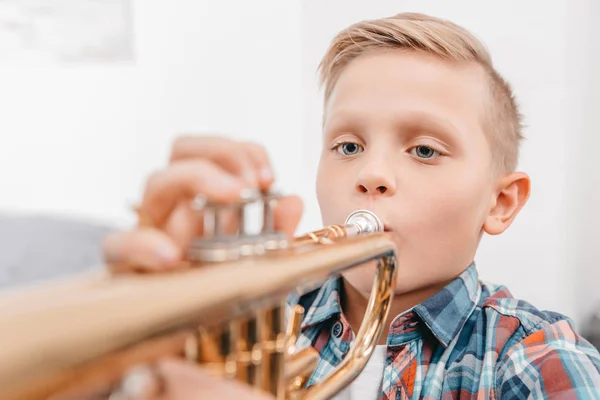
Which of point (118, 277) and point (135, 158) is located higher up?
point (118, 277)

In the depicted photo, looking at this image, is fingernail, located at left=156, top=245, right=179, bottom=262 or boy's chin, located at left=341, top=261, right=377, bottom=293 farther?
boy's chin, located at left=341, top=261, right=377, bottom=293

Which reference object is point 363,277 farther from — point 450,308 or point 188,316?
point 188,316

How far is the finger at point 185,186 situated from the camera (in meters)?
0.28

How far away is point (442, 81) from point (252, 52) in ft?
2.02

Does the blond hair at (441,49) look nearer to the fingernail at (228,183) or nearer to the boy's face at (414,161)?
the boy's face at (414,161)

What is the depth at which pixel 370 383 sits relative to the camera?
0.65 metres

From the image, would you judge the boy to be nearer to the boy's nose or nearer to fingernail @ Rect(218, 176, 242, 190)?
the boy's nose

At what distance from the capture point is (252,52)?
3.79 feet

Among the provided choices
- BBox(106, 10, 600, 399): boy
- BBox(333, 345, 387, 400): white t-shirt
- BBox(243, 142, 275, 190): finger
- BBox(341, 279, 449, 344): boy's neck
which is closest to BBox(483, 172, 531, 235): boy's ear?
BBox(106, 10, 600, 399): boy

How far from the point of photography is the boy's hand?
0.26 meters

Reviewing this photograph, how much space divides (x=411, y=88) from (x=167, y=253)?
1.46ft

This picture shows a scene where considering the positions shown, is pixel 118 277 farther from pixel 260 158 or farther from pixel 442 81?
pixel 442 81

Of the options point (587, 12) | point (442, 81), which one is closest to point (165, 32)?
point (442, 81)

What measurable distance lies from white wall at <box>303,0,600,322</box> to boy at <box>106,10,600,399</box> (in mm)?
351
